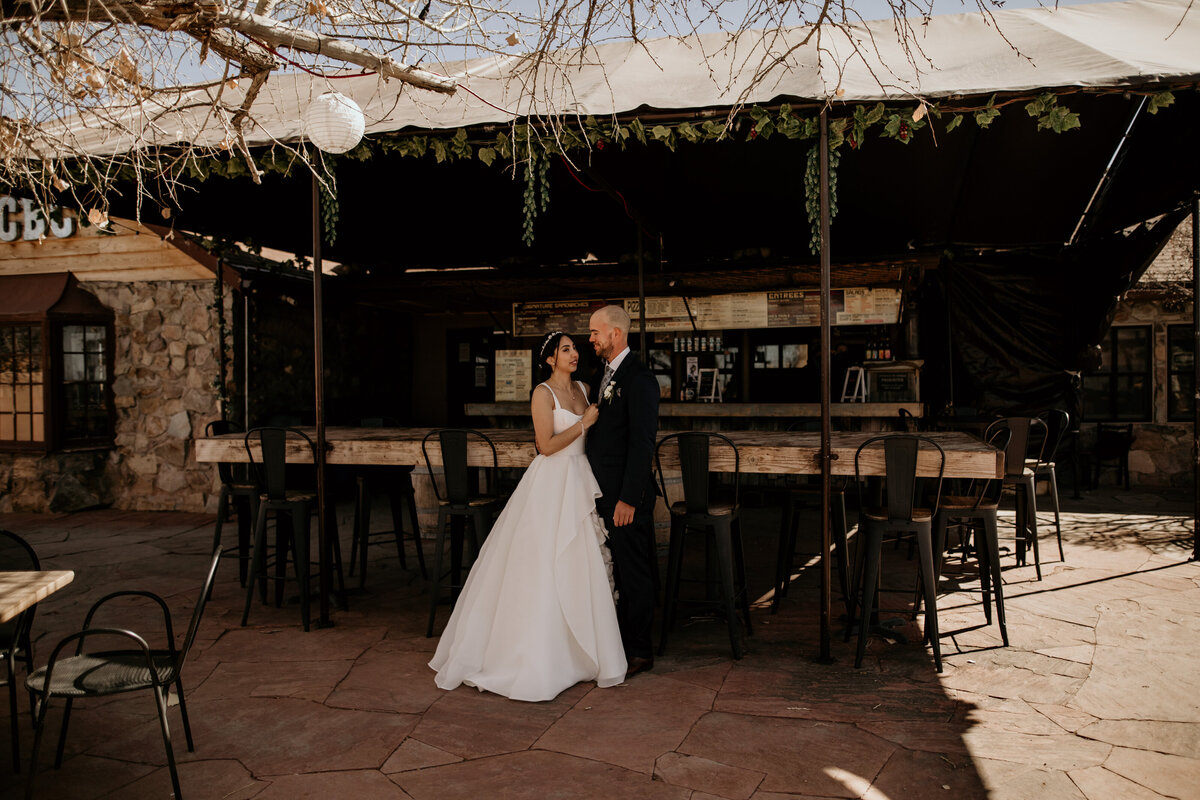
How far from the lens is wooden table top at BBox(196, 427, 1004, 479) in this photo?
404 centimetres

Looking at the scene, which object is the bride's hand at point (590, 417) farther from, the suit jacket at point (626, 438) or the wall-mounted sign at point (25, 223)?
the wall-mounted sign at point (25, 223)

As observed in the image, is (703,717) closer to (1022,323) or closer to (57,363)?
(1022,323)

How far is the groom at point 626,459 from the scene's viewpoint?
12.3ft

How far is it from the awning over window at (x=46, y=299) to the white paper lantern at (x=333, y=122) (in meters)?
6.61

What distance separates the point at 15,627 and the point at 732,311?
727 centimetres

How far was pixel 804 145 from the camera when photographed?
18.0 ft

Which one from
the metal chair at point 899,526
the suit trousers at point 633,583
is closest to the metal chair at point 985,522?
the metal chair at point 899,526

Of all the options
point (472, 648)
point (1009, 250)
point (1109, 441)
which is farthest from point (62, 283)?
point (1109, 441)

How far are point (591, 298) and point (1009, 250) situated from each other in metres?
4.90

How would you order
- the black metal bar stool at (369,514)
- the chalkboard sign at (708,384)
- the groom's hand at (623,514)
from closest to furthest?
the groom's hand at (623,514) → the black metal bar stool at (369,514) → the chalkboard sign at (708,384)

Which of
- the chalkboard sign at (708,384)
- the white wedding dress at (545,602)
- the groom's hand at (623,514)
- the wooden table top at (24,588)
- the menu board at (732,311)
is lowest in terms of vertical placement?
the white wedding dress at (545,602)

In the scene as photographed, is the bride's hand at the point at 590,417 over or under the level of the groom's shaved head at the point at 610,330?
under

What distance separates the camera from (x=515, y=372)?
31.1 ft

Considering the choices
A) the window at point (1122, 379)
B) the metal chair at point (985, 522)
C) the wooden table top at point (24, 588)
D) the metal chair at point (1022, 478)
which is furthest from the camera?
the window at point (1122, 379)
